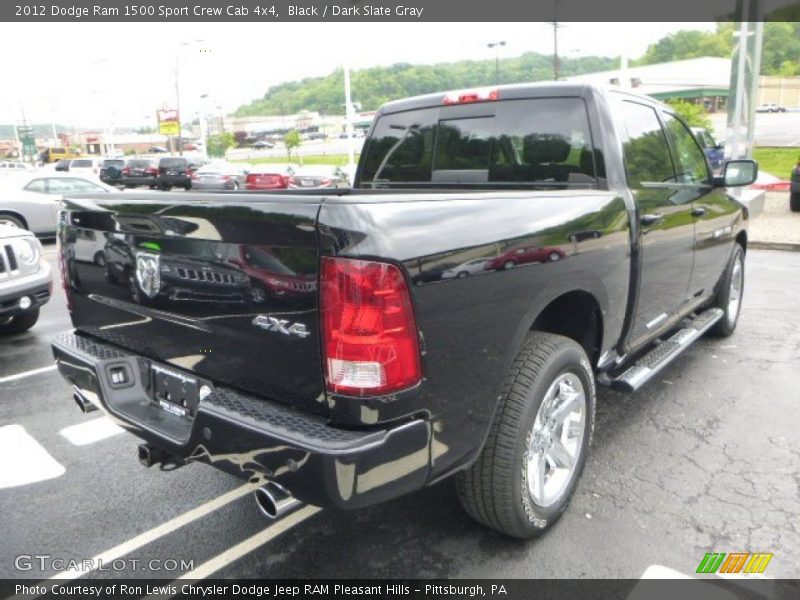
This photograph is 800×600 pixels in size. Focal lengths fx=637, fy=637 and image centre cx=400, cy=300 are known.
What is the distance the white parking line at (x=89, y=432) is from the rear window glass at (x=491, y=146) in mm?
2272

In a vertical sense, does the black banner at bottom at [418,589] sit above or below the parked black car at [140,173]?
below

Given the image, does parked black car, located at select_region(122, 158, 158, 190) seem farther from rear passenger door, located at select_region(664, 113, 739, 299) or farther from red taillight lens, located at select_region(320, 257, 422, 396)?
red taillight lens, located at select_region(320, 257, 422, 396)

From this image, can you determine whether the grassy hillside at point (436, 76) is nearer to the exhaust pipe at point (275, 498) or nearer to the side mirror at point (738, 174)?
the side mirror at point (738, 174)

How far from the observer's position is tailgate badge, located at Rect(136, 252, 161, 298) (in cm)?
241

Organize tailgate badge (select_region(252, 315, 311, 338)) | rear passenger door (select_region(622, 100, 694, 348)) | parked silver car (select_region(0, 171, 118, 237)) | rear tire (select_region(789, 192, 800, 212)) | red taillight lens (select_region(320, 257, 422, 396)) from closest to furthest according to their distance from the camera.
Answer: red taillight lens (select_region(320, 257, 422, 396))
tailgate badge (select_region(252, 315, 311, 338))
rear passenger door (select_region(622, 100, 694, 348))
parked silver car (select_region(0, 171, 118, 237))
rear tire (select_region(789, 192, 800, 212))

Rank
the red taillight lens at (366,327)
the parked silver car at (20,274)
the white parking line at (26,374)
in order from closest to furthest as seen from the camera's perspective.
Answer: the red taillight lens at (366,327) → the white parking line at (26,374) → the parked silver car at (20,274)

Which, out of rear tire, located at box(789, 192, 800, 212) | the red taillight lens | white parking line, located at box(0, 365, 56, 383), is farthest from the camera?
rear tire, located at box(789, 192, 800, 212)

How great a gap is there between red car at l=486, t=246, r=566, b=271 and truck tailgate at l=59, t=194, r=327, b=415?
707 mm

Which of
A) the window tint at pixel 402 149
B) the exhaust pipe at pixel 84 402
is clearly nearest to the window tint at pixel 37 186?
the window tint at pixel 402 149

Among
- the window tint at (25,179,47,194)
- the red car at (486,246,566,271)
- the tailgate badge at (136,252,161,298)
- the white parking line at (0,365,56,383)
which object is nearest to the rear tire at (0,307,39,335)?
the white parking line at (0,365,56,383)

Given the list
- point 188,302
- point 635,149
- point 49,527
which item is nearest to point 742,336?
point 635,149

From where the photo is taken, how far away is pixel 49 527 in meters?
2.95

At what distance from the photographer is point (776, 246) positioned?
10367 mm

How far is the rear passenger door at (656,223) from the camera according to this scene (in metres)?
3.45
